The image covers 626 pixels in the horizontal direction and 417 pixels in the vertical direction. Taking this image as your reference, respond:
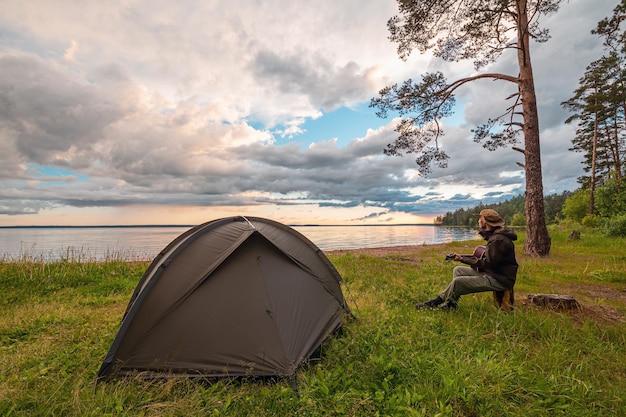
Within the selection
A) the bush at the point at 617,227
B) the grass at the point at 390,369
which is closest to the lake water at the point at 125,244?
the grass at the point at 390,369

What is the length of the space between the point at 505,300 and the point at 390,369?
307 cm

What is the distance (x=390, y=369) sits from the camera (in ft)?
11.1

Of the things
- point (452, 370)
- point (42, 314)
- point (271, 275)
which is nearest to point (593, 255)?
point (452, 370)

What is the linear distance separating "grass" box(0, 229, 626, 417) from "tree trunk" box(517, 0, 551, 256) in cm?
480

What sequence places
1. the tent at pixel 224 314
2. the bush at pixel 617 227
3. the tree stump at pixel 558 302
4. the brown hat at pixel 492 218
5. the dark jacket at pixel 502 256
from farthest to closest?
1. the bush at pixel 617 227
2. the tree stump at pixel 558 302
3. the brown hat at pixel 492 218
4. the dark jacket at pixel 502 256
5. the tent at pixel 224 314

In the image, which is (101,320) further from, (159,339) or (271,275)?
(271,275)

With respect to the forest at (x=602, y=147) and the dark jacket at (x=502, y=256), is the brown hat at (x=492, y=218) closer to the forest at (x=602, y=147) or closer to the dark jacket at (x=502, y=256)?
the dark jacket at (x=502, y=256)

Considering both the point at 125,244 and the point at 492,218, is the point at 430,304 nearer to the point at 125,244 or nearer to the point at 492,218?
the point at 492,218

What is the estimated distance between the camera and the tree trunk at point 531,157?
11.1 metres

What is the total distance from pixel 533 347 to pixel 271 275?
3.59 meters

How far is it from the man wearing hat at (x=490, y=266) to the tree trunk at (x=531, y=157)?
7.66 meters

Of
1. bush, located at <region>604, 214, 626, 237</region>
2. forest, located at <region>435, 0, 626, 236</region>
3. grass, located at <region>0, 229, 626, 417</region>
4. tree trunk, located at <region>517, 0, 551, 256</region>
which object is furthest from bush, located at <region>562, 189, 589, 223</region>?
grass, located at <region>0, 229, 626, 417</region>

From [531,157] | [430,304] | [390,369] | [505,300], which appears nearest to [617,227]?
[531,157]

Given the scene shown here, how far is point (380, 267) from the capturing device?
10.4 metres
